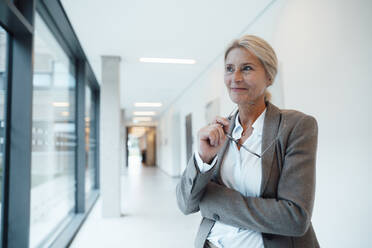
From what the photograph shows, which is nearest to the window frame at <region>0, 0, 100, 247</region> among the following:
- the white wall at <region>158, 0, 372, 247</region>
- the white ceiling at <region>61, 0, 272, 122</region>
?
the white ceiling at <region>61, 0, 272, 122</region>

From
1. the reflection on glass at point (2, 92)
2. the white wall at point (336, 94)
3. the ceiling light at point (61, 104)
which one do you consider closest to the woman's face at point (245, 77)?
the white wall at point (336, 94)

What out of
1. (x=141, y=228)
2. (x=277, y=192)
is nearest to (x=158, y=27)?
(x=141, y=228)

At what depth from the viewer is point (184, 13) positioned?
3.83 metres

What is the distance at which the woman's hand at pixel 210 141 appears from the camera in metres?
0.91

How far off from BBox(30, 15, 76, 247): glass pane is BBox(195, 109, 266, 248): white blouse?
283 cm

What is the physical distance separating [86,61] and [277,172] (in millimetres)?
5895

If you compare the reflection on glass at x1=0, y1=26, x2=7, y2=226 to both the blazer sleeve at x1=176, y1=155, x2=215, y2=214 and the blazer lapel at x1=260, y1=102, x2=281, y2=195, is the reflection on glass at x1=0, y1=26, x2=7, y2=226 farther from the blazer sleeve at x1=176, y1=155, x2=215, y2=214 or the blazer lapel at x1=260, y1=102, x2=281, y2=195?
the blazer lapel at x1=260, y1=102, x2=281, y2=195

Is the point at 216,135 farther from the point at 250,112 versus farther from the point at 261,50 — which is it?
the point at 261,50

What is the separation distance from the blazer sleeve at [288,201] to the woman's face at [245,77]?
0.65 feet

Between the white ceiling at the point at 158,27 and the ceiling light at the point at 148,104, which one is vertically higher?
the white ceiling at the point at 158,27

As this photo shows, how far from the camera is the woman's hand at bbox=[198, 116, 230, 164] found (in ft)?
2.98

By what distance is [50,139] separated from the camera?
3818 millimetres

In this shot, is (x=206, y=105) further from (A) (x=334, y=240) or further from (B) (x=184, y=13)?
(A) (x=334, y=240)

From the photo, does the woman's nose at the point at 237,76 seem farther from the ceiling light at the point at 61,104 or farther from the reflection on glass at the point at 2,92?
the ceiling light at the point at 61,104
